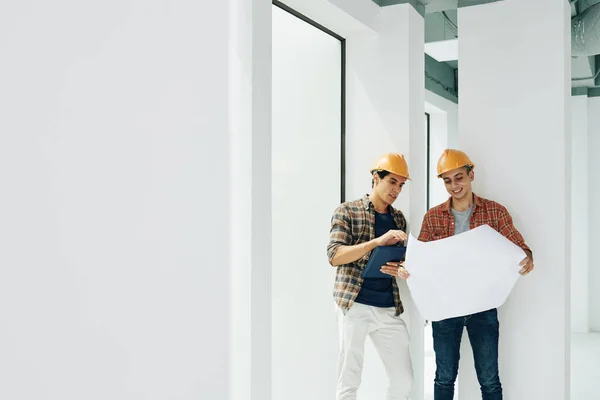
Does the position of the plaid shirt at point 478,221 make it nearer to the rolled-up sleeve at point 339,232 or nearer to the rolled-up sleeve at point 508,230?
the rolled-up sleeve at point 508,230

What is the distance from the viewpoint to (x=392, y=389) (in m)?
2.66

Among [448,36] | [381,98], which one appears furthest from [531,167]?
[448,36]

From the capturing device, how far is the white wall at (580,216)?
20.0 feet

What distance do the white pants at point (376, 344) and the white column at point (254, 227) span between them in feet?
2.33

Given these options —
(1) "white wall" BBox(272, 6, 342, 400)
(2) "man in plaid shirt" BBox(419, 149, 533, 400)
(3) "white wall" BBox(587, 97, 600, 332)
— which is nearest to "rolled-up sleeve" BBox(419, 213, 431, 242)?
(2) "man in plaid shirt" BBox(419, 149, 533, 400)

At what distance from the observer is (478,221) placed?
105 inches

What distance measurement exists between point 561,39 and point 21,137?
119 inches

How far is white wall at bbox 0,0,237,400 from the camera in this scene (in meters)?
0.25

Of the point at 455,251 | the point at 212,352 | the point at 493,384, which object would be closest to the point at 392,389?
the point at 493,384

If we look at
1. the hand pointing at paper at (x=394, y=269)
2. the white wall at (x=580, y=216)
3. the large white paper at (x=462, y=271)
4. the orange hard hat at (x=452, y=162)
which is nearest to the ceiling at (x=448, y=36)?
the white wall at (x=580, y=216)

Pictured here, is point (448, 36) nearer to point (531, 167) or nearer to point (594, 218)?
point (531, 167)

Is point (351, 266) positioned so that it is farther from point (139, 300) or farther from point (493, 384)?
point (139, 300)

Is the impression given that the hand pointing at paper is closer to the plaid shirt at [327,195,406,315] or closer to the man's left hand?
the plaid shirt at [327,195,406,315]

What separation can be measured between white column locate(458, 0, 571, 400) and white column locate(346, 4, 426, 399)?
0.34m
